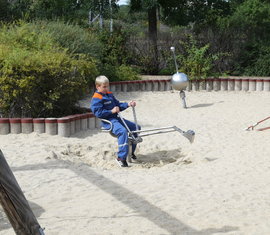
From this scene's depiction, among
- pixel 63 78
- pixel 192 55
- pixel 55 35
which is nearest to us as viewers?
pixel 63 78

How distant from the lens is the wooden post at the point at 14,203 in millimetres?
2877

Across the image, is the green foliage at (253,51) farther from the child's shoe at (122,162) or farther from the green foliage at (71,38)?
the child's shoe at (122,162)

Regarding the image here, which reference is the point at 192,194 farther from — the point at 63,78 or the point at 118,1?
the point at 118,1

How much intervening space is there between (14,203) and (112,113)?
13.4 ft

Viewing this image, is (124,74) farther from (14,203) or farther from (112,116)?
(14,203)

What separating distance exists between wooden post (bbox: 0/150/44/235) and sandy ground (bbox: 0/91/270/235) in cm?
124

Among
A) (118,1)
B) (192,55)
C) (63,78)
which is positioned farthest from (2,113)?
(118,1)

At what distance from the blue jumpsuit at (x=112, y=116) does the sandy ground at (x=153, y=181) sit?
0.26 m

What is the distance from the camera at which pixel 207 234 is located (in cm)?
413

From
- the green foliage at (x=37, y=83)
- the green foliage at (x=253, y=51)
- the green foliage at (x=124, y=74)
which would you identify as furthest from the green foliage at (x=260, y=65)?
the green foliage at (x=37, y=83)

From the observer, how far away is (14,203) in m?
2.91

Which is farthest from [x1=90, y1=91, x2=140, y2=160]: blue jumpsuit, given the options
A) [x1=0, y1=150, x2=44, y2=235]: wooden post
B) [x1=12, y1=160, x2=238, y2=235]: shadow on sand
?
[x1=0, y1=150, x2=44, y2=235]: wooden post

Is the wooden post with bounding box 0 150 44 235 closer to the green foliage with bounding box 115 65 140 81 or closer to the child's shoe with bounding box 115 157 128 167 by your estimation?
the child's shoe with bounding box 115 157 128 167

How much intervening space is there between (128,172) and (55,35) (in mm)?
7175
